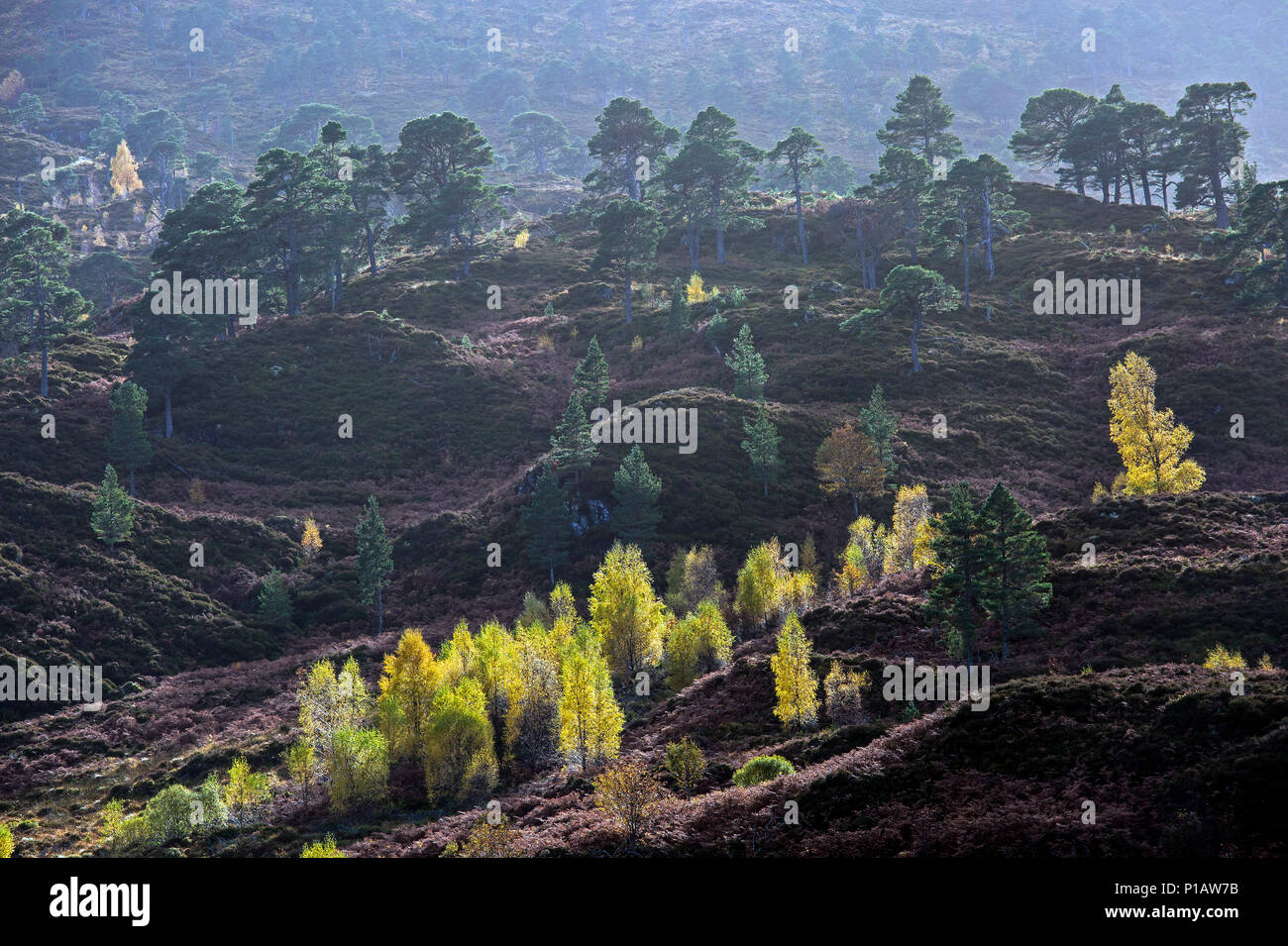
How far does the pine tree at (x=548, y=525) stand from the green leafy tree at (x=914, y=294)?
3673 cm

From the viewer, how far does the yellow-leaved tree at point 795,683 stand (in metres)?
32.8

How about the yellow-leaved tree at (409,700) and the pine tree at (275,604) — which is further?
the pine tree at (275,604)

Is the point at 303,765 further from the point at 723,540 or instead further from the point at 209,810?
the point at 723,540

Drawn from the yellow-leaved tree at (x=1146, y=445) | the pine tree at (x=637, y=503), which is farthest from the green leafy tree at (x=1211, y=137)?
the pine tree at (x=637, y=503)

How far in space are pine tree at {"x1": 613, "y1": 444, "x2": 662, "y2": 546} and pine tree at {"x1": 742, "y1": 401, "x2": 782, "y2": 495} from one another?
8645 millimetres

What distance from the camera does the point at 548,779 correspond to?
112 feet

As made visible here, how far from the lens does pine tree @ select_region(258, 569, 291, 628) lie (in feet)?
178

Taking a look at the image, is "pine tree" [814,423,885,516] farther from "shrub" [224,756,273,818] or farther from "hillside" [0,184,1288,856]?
"shrub" [224,756,273,818]

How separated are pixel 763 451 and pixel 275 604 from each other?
117ft

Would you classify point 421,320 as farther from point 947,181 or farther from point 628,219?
point 947,181

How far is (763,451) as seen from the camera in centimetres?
6150

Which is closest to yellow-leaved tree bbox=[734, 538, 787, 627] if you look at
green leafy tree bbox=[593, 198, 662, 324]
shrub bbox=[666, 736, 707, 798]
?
shrub bbox=[666, 736, 707, 798]

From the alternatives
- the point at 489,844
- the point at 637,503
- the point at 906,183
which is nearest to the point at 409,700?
the point at 489,844

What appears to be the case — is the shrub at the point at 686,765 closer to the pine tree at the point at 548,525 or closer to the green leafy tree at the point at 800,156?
the pine tree at the point at 548,525
